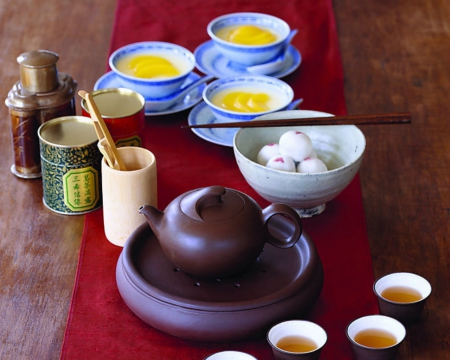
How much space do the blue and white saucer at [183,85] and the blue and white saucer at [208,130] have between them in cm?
3

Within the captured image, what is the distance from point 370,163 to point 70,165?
1.71ft

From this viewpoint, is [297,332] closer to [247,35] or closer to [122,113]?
[122,113]

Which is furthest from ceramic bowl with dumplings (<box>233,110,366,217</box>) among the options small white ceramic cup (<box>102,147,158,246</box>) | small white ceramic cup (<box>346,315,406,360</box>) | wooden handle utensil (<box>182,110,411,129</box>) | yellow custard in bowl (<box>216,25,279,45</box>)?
yellow custard in bowl (<box>216,25,279,45</box>)

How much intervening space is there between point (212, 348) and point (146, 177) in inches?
10.2

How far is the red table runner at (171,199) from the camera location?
76 cm

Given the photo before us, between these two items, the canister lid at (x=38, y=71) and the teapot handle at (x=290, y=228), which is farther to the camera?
the canister lid at (x=38, y=71)

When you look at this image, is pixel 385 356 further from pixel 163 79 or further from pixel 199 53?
pixel 199 53

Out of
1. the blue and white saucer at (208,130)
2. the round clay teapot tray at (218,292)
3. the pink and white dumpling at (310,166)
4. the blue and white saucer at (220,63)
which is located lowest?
the blue and white saucer at (208,130)

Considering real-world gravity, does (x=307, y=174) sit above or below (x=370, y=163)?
above

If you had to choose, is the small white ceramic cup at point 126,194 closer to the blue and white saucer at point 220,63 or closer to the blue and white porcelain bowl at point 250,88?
the blue and white porcelain bowl at point 250,88

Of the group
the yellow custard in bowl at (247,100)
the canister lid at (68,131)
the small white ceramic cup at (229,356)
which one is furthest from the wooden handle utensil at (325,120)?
the small white ceramic cup at (229,356)

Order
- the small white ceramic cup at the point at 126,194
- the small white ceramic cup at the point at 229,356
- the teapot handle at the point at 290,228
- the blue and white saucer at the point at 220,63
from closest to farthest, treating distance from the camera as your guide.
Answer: the small white ceramic cup at the point at 229,356
the teapot handle at the point at 290,228
the small white ceramic cup at the point at 126,194
the blue and white saucer at the point at 220,63

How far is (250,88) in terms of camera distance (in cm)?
125

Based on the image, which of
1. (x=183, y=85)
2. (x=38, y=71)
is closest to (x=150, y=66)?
(x=183, y=85)
